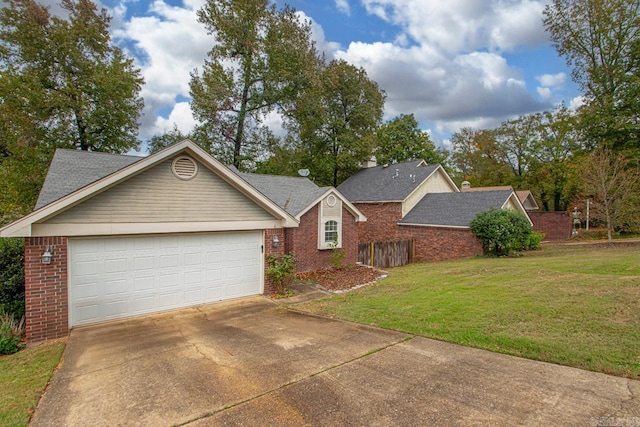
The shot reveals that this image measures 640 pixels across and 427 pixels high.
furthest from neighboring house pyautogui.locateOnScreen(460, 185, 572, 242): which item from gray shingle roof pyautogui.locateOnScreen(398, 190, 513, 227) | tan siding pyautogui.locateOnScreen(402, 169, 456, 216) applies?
gray shingle roof pyautogui.locateOnScreen(398, 190, 513, 227)

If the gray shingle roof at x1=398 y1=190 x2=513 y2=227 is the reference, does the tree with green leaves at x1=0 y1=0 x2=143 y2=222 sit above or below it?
above

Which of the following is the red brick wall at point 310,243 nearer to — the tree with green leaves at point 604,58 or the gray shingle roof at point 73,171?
the gray shingle roof at point 73,171

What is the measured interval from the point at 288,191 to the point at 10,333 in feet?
38.5

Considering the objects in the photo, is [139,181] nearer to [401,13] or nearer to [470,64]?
[401,13]

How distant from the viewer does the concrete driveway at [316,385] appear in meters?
3.80

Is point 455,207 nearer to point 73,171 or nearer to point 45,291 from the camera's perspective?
point 73,171

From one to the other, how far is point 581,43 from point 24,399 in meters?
41.2

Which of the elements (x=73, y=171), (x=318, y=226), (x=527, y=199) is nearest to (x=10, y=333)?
(x=73, y=171)

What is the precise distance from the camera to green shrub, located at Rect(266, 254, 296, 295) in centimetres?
1017

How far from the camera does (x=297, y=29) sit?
27562mm

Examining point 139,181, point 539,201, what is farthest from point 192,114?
point 539,201

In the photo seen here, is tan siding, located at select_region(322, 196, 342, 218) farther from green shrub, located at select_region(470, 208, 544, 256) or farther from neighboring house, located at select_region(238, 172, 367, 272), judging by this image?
green shrub, located at select_region(470, 208, 544, 256)

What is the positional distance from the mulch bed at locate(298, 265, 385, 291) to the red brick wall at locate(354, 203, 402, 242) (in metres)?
8.29

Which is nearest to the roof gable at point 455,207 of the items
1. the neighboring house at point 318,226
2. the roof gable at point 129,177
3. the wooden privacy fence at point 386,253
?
the wooden privacy fence at point 386,253
